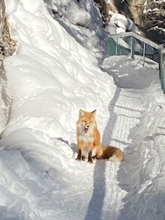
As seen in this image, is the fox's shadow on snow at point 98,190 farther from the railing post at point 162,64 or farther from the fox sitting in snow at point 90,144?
the railing post at point 162,64

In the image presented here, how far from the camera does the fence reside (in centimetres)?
1404

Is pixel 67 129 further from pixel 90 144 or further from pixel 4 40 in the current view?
pixel 4 40

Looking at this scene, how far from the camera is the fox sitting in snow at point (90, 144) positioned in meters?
8.09

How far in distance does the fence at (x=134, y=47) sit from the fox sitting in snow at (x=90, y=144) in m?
4.83

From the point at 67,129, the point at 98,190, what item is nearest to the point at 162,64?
the point at 67,129

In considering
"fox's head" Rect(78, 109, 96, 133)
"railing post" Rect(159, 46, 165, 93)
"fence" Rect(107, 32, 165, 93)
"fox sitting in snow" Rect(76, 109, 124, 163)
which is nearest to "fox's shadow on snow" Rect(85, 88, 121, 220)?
"fox sitting in snow" Rect(76, 109, 124, 163)

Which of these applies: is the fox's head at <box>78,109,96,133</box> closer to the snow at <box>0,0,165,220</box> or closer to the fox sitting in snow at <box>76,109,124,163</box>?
the fox sitting in snow at <box>76,109,124,163</box>

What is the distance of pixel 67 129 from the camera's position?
33.0ft

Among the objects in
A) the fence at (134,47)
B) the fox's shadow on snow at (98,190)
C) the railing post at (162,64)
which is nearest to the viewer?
the fox's shadow on snow at (98,190)

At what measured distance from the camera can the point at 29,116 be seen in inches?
381

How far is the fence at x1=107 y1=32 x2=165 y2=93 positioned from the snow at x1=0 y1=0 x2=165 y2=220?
513mm

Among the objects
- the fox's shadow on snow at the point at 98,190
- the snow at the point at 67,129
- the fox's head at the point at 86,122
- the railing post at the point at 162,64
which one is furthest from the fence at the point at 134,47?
the fox's head at the point at 86,122

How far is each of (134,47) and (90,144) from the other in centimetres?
1103

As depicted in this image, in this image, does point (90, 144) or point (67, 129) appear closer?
point (90, 144)
